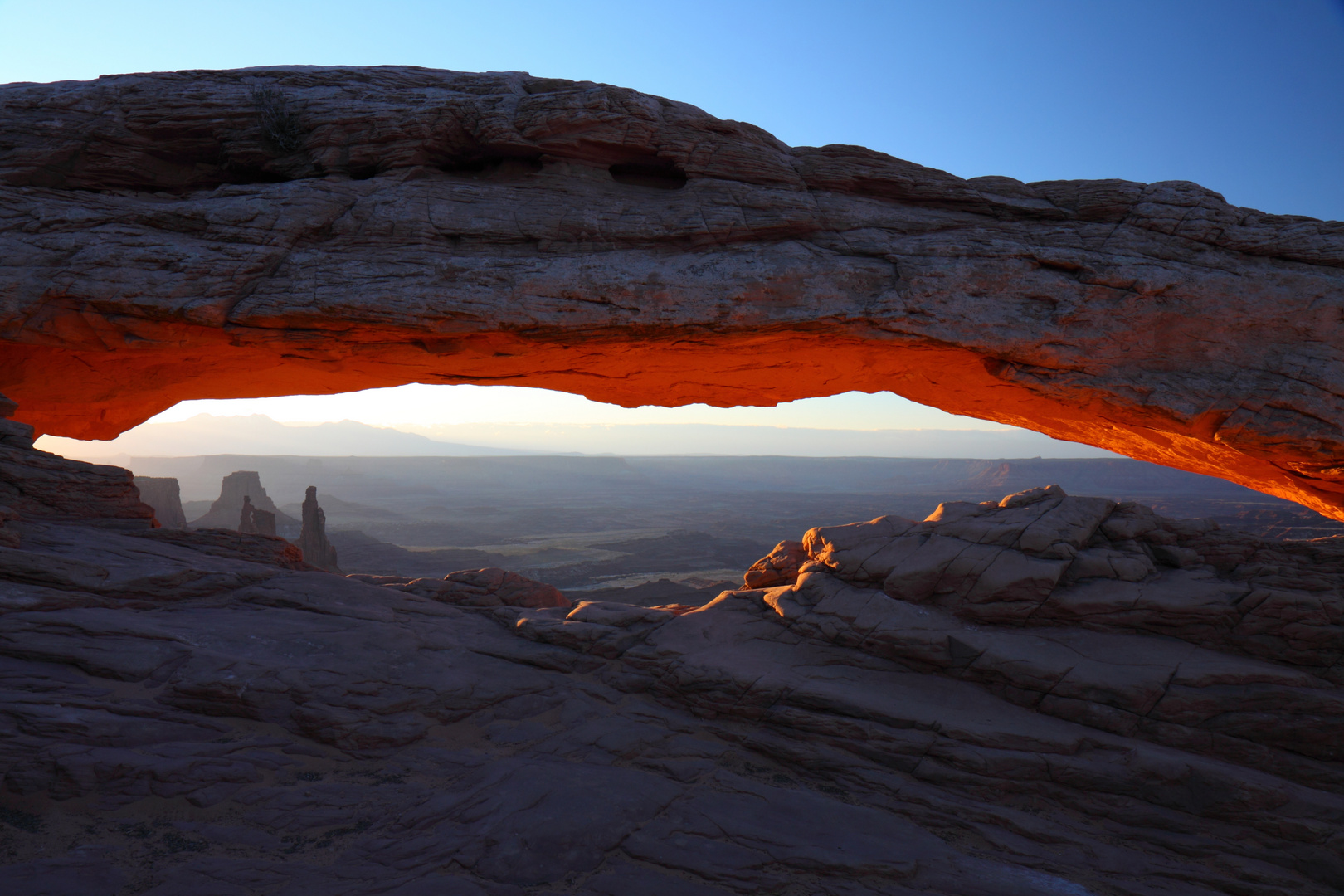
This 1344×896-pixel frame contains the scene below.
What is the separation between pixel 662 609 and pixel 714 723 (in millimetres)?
3752

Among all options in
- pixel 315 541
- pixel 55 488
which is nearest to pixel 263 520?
pixel 315 541

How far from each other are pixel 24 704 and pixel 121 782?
6.33ft

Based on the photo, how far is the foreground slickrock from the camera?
8219mm

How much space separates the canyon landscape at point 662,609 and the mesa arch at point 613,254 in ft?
0.28

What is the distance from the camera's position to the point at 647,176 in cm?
1486

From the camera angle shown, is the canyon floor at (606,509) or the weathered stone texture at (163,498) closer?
the weathered stone texture at (163,498)

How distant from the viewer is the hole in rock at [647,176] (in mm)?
14602

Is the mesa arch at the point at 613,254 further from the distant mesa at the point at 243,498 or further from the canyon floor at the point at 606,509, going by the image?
the distant mesa at the point at 243,498

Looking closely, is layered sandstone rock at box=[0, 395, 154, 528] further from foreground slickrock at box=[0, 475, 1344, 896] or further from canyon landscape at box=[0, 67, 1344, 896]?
foreground slickrock at box=[0, 475, 1344, 896]

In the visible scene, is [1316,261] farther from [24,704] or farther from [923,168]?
[24,704]

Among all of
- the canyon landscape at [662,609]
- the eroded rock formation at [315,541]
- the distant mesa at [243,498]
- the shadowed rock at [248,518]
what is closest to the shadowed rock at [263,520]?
the shadowed rock at [248,518]

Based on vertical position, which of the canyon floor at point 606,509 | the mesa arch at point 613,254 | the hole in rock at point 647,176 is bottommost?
the canyon floor at point 606,509

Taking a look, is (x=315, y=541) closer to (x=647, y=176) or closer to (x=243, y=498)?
(x=243, y=498)

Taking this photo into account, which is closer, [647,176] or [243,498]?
[647,176]
